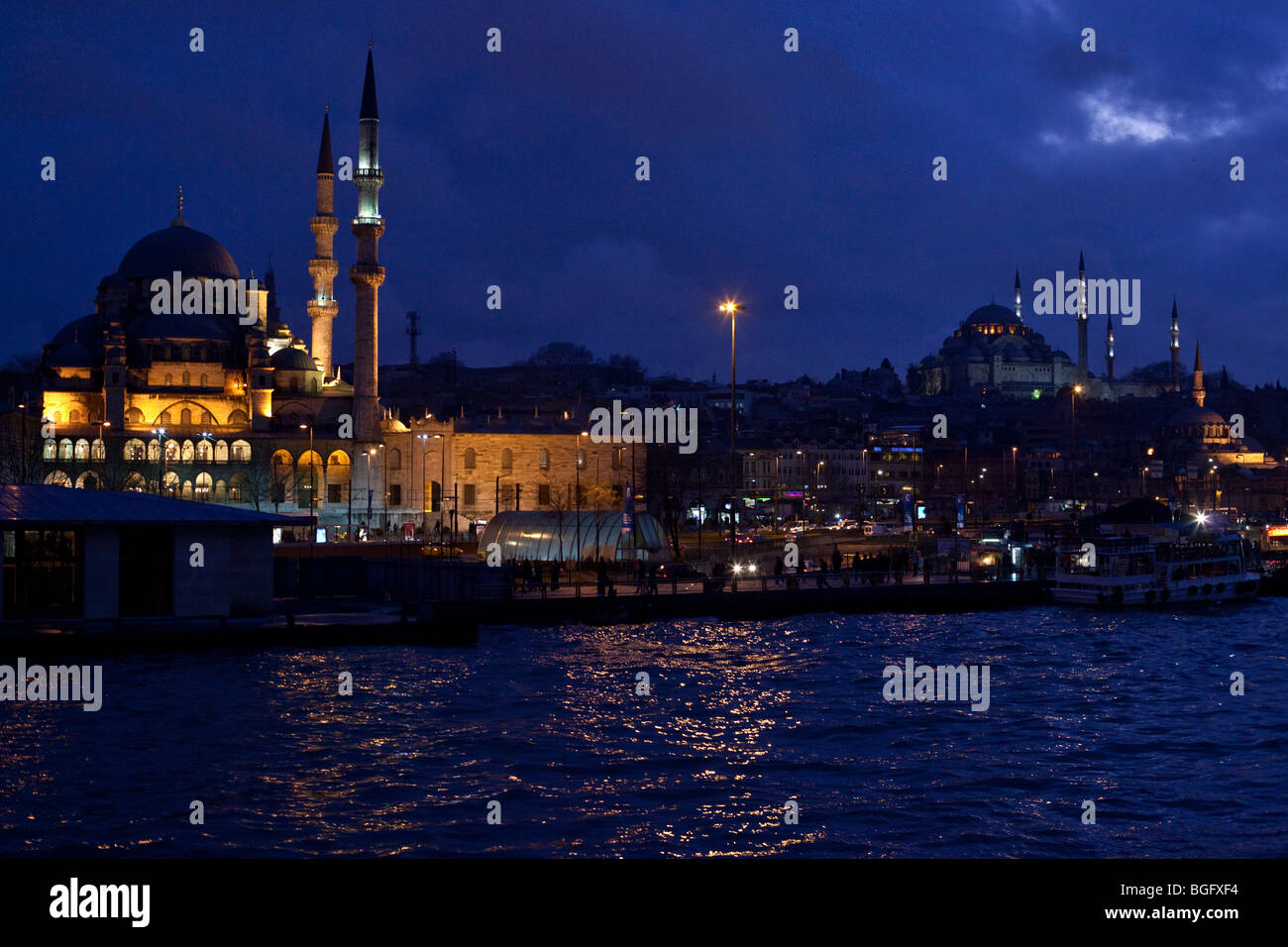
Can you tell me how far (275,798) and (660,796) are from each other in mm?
4298

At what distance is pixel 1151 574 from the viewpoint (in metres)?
42.8

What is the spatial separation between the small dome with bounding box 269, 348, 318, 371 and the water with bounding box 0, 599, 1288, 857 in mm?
46523

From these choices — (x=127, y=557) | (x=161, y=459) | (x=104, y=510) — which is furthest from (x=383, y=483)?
(x=104, y=510)

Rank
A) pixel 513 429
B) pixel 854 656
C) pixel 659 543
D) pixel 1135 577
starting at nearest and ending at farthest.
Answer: pixel 854 656, pixel 1135 577, pixel 659 543, pixel 513 429

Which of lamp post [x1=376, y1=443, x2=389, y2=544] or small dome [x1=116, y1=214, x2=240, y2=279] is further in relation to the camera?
small dome [x1=116, y1=214, x2=240, y2=279]

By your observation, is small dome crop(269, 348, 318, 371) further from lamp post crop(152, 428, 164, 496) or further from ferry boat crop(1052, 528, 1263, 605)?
ferry boat crop(1052, 528, 1263, 605)

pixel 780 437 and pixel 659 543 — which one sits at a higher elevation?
pixel 780 437

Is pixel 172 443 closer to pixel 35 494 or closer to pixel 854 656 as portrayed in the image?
pixel 35 494

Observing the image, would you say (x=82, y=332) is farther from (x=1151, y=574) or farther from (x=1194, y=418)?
(x=1194, y=418)

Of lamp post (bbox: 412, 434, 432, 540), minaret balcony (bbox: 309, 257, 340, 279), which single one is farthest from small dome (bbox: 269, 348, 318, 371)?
lamp post (bbox: 412, 434, 432, 540)

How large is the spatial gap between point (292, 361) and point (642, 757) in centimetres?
5847

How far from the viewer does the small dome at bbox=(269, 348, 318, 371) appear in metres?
72.9
